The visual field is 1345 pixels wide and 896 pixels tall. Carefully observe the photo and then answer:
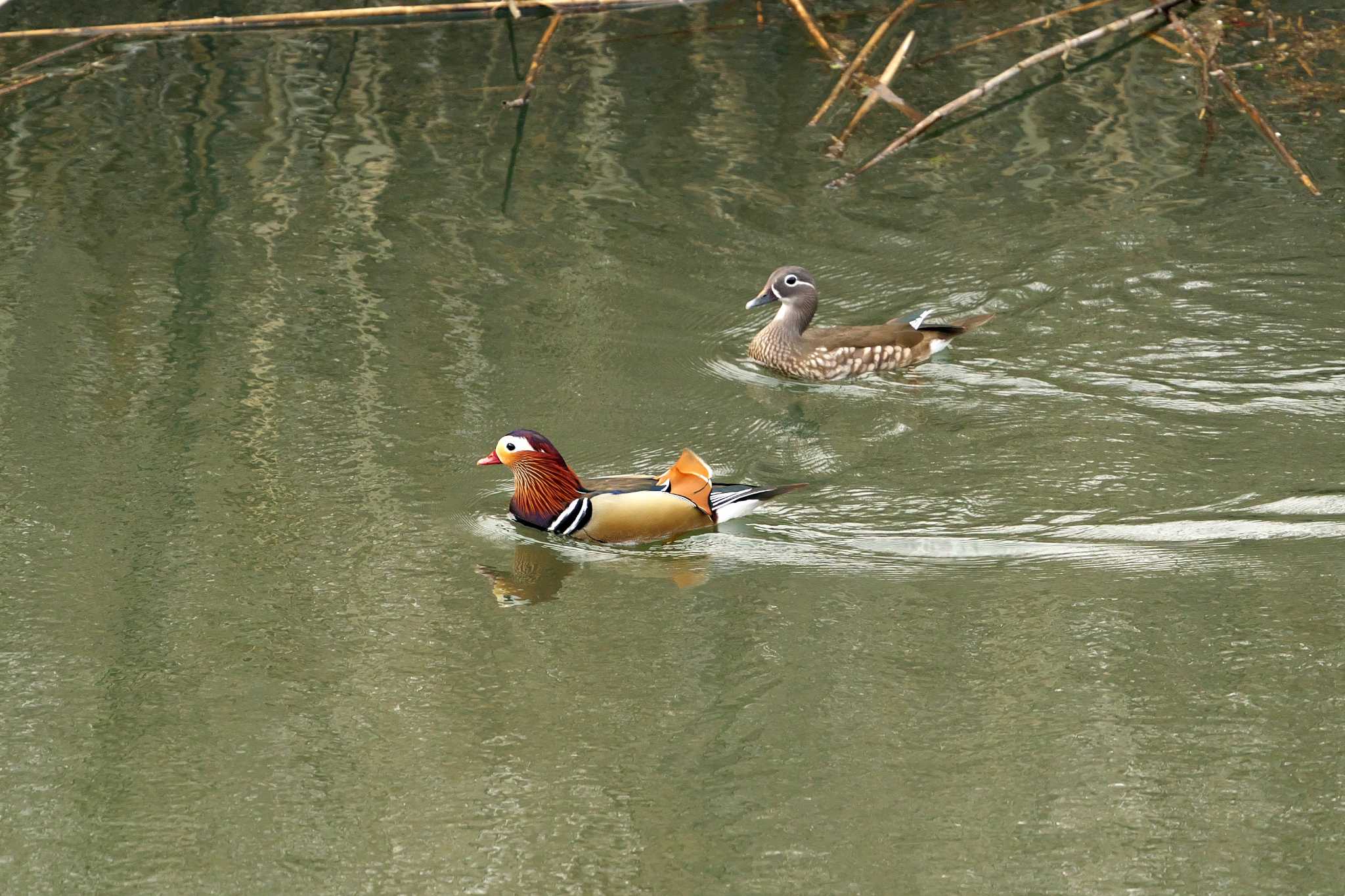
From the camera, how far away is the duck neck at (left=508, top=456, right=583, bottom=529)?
22.9ft

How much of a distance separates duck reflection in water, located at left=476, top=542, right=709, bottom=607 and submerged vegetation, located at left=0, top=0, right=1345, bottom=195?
11.0 ft

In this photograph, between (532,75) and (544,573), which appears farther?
(532,75)

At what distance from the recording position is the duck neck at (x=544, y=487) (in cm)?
699

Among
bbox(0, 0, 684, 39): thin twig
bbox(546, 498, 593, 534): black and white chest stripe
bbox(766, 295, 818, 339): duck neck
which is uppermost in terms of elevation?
bbox(0, 0, 684, 39): thin twig

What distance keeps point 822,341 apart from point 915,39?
14.8ft

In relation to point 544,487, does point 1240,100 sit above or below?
above

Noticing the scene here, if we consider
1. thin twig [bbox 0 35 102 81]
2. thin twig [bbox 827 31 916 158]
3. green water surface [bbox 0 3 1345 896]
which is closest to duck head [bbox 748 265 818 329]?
green water surface [bbox 0 3 1345 896]

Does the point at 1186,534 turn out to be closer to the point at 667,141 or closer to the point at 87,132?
the point at 667,141

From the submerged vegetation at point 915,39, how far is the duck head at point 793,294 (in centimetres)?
90

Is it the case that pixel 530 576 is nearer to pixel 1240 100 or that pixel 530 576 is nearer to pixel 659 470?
pixel 659 470

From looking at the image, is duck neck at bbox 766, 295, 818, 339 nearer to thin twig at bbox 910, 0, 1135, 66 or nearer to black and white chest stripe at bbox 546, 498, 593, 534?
thin twig at bbox 910, 0, 1135, 66

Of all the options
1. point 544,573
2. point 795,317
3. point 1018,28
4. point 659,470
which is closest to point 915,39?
point 1018,28

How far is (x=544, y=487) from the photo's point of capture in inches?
276

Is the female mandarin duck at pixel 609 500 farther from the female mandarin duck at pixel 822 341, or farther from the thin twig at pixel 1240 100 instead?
the thin twig at pixel 1240 100
